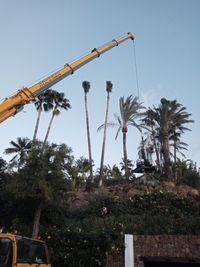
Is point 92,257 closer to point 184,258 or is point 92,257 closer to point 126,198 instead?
point 184,258

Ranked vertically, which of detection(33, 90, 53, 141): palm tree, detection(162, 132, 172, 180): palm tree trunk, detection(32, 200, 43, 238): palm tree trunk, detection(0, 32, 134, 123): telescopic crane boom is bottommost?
detection(32, 200, 43, 238): palm tree trunk

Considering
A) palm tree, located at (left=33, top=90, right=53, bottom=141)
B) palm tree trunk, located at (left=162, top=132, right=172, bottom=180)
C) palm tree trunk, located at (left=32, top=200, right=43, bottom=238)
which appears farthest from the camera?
palm tree, located at (left=33, top=90, right=53, bottom=141)

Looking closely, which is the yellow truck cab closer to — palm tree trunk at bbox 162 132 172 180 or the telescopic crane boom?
the telescopic crane boom

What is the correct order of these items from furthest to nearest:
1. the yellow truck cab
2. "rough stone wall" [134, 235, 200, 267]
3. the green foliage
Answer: the green foliage < "rough stone wall" [134, 235, 200, 267] < the yellow truck cab

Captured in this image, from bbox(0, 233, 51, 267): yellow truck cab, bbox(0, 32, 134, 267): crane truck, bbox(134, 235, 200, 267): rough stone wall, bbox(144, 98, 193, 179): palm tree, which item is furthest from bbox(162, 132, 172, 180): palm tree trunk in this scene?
bbox(0, 233, 51, 267): yellow truck cab

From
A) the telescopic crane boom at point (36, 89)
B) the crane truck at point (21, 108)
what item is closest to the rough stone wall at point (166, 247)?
the crane truck at point (21, 108)

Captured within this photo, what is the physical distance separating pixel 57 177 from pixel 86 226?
307 centimetres

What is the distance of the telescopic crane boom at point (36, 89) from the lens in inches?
461

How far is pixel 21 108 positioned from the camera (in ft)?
40.7

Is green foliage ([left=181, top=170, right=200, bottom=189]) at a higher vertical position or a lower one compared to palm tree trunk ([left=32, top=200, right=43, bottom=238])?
higher

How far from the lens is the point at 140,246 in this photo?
45.4ft

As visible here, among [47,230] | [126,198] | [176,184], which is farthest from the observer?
[176,184]

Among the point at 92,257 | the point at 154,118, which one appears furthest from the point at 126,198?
the point at 154,118

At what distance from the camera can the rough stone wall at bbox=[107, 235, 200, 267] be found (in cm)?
1302
